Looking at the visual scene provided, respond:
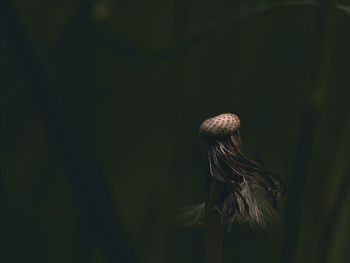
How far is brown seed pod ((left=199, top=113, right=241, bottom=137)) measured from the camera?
1.27ft

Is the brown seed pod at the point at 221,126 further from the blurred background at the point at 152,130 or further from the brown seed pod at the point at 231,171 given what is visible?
the blurred background at the point at 152,130

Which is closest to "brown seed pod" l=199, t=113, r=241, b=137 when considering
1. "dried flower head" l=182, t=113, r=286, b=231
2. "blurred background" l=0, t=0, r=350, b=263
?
"dried flower head" l=182, t=113, r=286, b=231

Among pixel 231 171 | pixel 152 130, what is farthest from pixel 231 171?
pixel 152 130

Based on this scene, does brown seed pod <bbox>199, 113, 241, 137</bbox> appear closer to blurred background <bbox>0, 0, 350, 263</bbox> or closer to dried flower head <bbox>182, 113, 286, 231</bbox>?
dried flower head <bbox>182, 113, 286, 231</bbox>

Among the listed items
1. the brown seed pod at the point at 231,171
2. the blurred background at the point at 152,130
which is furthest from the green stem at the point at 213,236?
the blurred background at the point at 152,130

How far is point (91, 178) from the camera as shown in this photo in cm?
54

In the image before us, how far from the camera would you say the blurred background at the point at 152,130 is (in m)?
0.56

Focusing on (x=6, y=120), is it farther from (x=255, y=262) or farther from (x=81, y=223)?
(x=255, y=262)

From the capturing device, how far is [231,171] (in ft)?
1.33

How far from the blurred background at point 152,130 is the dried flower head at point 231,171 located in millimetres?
Result: 90

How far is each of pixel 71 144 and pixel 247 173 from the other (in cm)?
22

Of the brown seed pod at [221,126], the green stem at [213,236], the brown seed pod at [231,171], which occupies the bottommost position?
the green stem at [213,236]

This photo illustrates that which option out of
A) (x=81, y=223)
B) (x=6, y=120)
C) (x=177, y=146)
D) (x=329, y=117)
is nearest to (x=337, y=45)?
(x=329, y=117)

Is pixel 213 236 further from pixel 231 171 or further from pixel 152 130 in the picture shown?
pixel 152 130
